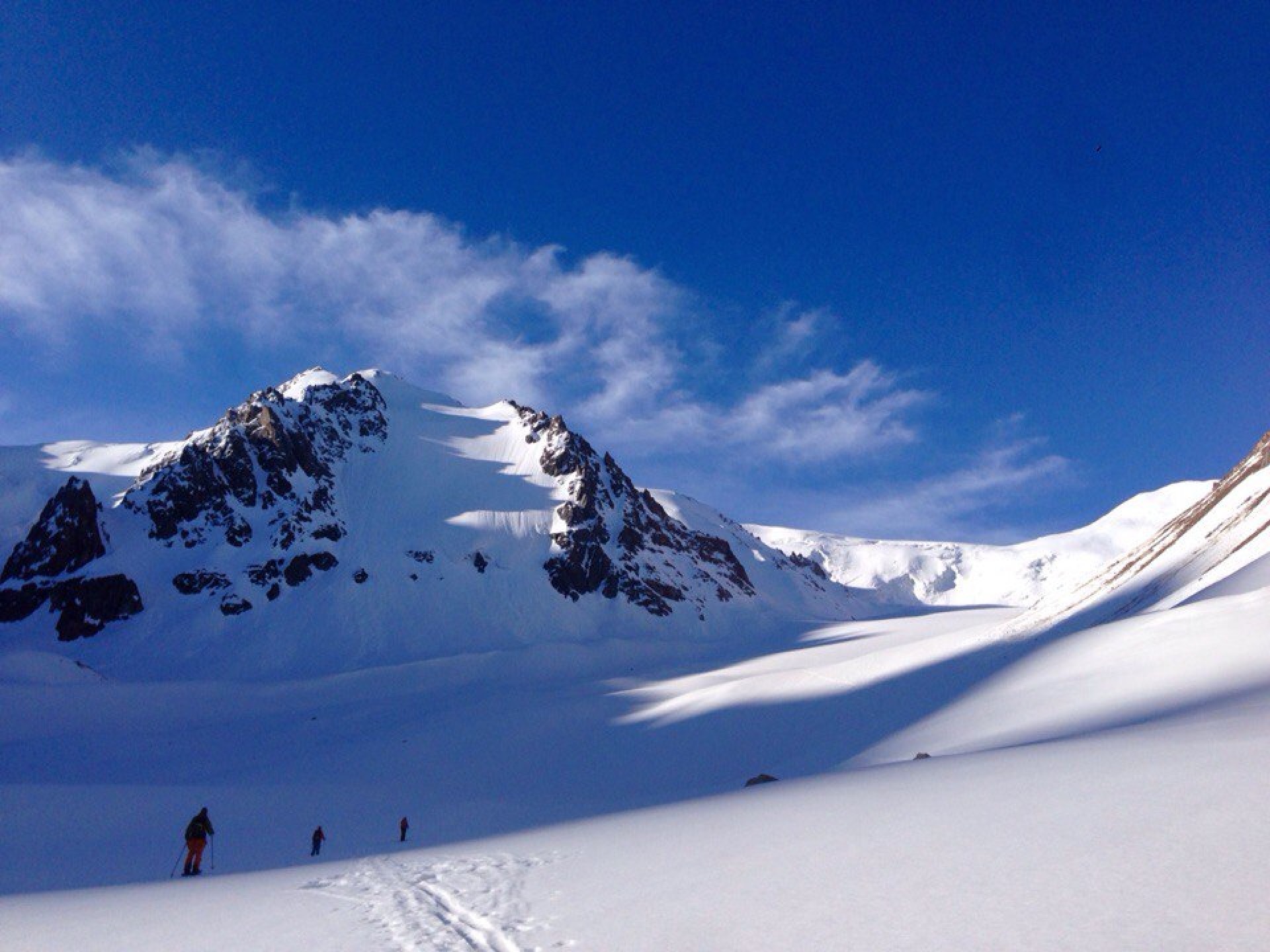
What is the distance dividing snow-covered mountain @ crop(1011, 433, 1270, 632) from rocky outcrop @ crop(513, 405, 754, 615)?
67.6m

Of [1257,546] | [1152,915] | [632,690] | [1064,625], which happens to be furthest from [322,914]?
[632,690]

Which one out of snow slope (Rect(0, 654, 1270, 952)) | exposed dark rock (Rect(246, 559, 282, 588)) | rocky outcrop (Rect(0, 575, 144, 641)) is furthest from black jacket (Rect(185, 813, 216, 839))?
rocky outcrop (Rect(0, 575, 144, 641))

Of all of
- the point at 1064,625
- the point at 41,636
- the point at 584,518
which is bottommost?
the point at 1064,625

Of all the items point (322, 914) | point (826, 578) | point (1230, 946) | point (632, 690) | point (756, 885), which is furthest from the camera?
point (826, 578)

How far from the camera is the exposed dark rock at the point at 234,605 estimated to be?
8412cm

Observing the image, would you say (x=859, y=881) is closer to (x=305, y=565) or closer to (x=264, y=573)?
(x=305, y=565)

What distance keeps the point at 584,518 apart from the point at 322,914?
337 feet

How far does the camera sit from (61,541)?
3452 inches

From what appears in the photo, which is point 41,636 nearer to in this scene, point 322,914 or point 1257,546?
point 322,914

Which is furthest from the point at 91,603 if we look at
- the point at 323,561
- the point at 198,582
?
the point at 323,561

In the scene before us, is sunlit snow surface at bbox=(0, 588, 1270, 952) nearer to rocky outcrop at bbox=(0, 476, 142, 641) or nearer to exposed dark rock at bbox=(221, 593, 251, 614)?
exposed dark rock at bbox=(221, 593, 251, 614)

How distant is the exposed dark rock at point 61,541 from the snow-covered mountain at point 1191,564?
314 ft

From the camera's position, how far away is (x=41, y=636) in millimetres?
80812

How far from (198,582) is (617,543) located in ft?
177
